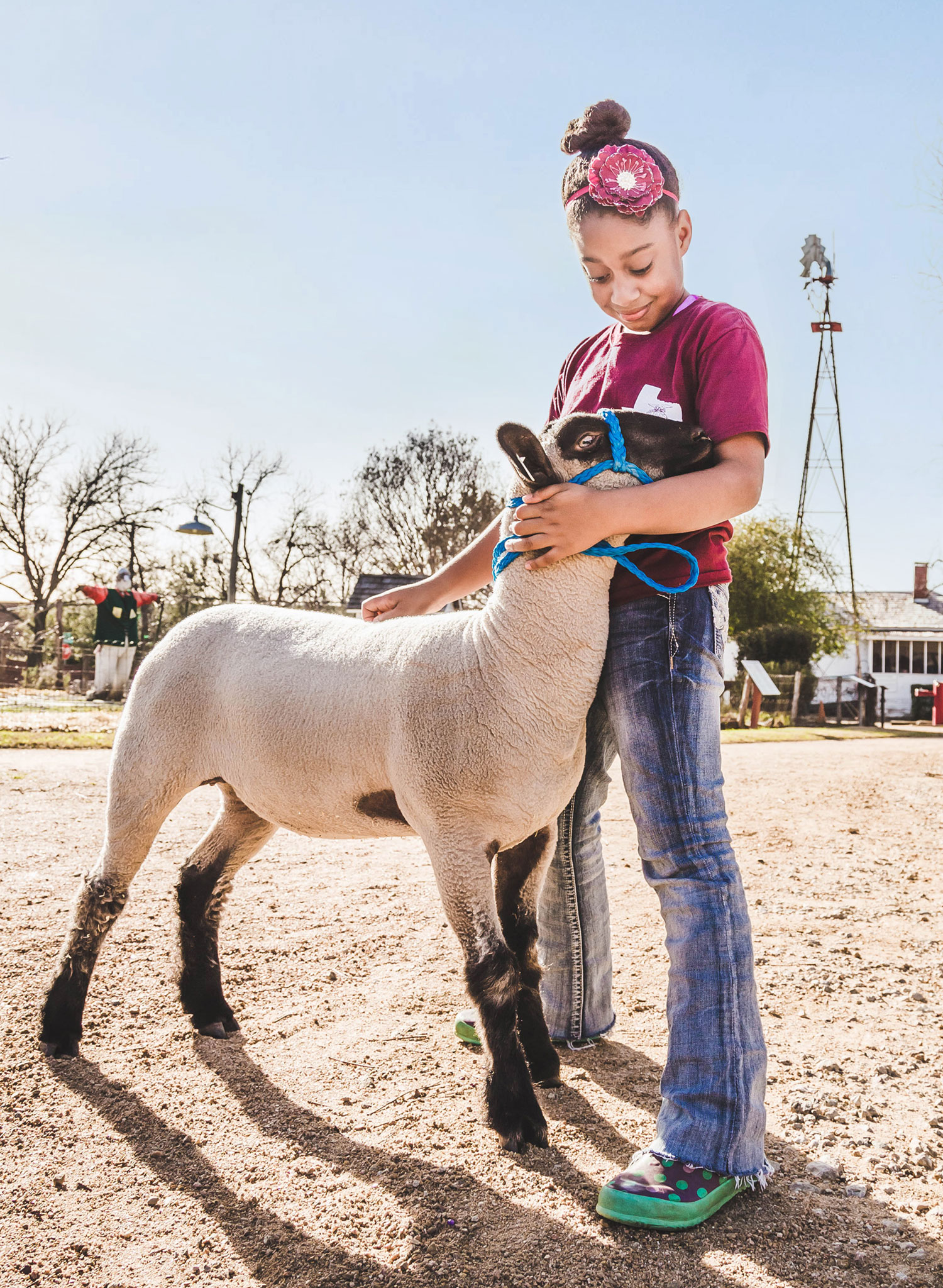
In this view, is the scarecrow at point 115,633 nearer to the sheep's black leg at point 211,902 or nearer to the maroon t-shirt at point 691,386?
the sheep's black leg at point 211,902

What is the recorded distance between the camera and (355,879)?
19.5 feet

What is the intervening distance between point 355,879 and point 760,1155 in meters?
3.91

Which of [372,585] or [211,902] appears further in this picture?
[372,585]

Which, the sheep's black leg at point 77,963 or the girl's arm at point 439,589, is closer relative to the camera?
the sheep's black leg at point 77,963

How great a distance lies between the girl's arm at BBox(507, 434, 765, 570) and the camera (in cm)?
236

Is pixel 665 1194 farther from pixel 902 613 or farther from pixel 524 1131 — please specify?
pixel 902 613

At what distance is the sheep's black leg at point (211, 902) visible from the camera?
3484 millimetres

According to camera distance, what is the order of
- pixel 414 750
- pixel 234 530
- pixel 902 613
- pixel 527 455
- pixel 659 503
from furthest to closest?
pixel 902 613, pixel 234 530, pixel 414 750, pixel 527 455, pixel 659 503

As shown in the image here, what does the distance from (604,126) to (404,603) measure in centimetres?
176

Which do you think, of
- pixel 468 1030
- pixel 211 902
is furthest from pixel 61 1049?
pixel 468 1030

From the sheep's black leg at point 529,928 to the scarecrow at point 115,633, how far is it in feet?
65.8

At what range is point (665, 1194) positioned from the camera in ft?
7.27

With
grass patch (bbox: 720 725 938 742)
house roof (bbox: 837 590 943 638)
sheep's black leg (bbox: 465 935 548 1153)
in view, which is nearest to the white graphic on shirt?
sheep's black leg (bbox: 465 935 548 1153)

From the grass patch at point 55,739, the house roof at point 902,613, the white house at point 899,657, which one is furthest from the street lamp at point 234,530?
the house roof at point 902,613
